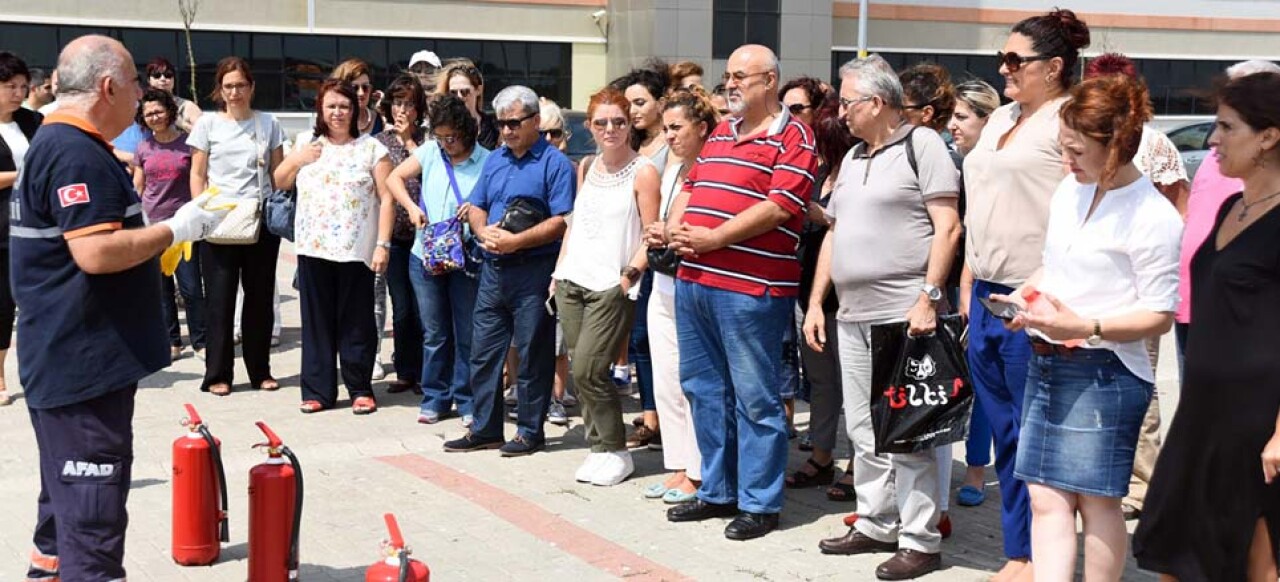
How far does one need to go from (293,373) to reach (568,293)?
147 inches

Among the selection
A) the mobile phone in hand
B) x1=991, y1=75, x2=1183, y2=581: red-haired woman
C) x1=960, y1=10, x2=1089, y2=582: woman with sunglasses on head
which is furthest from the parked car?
the mobile phone in hand

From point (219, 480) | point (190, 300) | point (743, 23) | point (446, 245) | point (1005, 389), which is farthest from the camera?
point (743, 23)

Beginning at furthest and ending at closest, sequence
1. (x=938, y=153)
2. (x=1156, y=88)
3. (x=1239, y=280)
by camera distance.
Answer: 1. (x=1156, y=88)
2. (x=938, y=153)
3. (x=1239, y=280)

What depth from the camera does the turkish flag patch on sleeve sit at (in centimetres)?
441

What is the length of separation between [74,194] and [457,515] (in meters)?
2.59

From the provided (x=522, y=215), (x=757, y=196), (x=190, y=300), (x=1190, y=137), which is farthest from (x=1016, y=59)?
(x=1190, y=137)

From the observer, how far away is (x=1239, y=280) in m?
3.91

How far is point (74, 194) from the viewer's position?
4414mm

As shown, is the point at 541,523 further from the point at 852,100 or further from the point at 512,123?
the point at 852,100

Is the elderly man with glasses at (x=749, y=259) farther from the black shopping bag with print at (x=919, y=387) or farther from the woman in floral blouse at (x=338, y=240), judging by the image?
the woman in floral blouse at (x=338, y=240)

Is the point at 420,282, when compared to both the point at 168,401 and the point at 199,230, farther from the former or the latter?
the point at 199,230

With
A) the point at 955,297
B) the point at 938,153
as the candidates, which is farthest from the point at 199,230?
the point at 955,297

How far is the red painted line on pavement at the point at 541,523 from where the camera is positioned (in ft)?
18.4

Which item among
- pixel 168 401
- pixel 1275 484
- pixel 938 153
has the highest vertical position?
pixel 938 153
